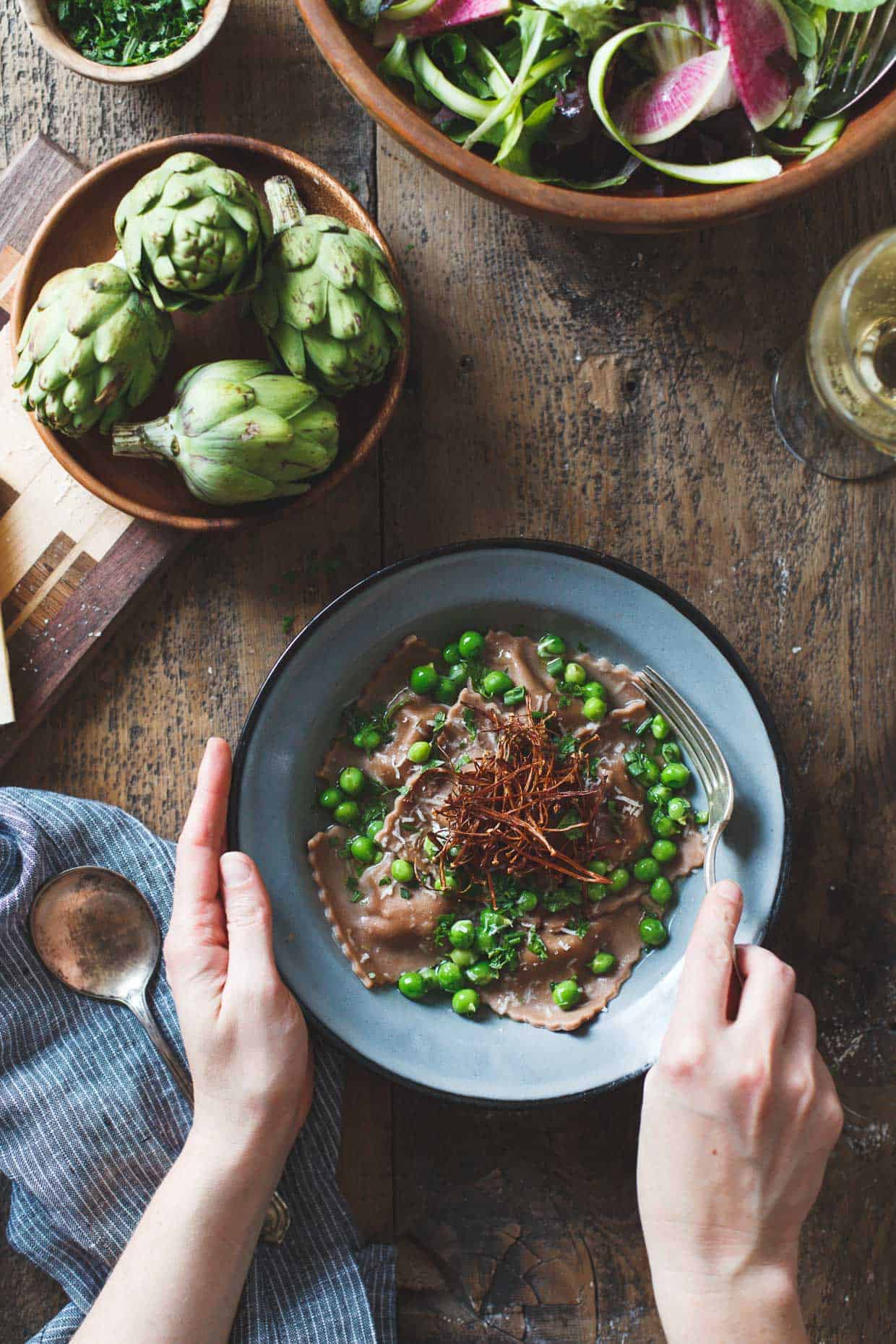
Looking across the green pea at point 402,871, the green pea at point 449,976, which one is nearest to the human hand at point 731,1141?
the green pea at point 449,976

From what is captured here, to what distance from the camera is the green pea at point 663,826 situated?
213cm

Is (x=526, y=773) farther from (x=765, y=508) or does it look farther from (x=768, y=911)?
(x=765, y=508)

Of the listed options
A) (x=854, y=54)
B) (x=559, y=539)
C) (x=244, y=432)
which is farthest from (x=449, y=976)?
(x=854, y=54)

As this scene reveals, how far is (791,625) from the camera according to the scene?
2.26 meters

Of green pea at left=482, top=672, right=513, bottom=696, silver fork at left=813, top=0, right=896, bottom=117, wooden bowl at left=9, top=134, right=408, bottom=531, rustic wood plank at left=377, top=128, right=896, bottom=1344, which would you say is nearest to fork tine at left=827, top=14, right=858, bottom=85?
silver fork at left=813, top=0, right=896, bottom=117

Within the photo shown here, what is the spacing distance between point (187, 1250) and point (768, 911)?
125 cm

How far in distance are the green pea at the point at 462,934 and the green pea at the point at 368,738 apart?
0.40m

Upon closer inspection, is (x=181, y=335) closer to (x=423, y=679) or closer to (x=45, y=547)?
(x=45, y=547)

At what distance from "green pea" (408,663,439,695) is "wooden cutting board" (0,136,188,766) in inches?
22.0

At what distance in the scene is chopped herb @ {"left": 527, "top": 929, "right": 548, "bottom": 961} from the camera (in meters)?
2.09

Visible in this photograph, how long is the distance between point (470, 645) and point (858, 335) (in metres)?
0.95

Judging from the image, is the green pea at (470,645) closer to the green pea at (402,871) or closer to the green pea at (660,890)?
the green pea at (402,871)

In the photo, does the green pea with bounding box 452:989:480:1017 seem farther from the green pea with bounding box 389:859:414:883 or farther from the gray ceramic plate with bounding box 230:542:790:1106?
the green pea with bounding box 389:859:414:883

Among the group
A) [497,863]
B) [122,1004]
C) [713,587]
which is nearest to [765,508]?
[713,587]
